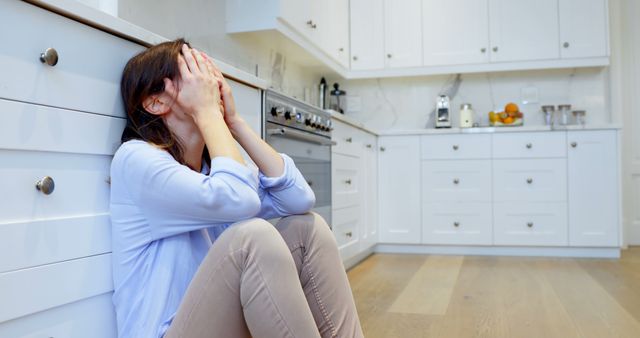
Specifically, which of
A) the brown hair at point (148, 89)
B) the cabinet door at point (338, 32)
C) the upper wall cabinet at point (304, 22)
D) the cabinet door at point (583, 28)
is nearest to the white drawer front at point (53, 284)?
the brown hair at point (148, 89)

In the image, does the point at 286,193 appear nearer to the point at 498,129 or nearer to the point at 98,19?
the point at 98,19

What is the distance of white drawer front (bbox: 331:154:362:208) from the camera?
3.01m

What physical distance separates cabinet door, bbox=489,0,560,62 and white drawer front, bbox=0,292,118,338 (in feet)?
11.8

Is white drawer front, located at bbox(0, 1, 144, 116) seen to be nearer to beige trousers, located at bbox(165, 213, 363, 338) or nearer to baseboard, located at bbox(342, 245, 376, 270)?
beige trousers, located at bbox(165, 213, 363, 338)

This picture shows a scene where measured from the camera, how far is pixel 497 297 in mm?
2494

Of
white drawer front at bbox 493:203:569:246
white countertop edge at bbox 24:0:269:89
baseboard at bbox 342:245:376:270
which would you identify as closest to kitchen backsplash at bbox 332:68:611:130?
white drawer front at bbox 493:203:569:246

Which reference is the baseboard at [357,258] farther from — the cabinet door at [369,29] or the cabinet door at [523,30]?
the cabinet door at [523,30]

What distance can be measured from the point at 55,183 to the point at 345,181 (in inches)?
90.5

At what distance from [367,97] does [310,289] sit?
356 centimetres

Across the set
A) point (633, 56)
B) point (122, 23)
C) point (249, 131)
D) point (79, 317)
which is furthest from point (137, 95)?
point (633, 56)

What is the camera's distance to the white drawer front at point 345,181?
301 cm

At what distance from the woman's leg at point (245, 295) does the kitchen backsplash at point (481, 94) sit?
3.66 meters

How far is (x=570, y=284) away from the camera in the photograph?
9.14 ft

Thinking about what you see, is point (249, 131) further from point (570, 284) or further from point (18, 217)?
point (570, 284)
